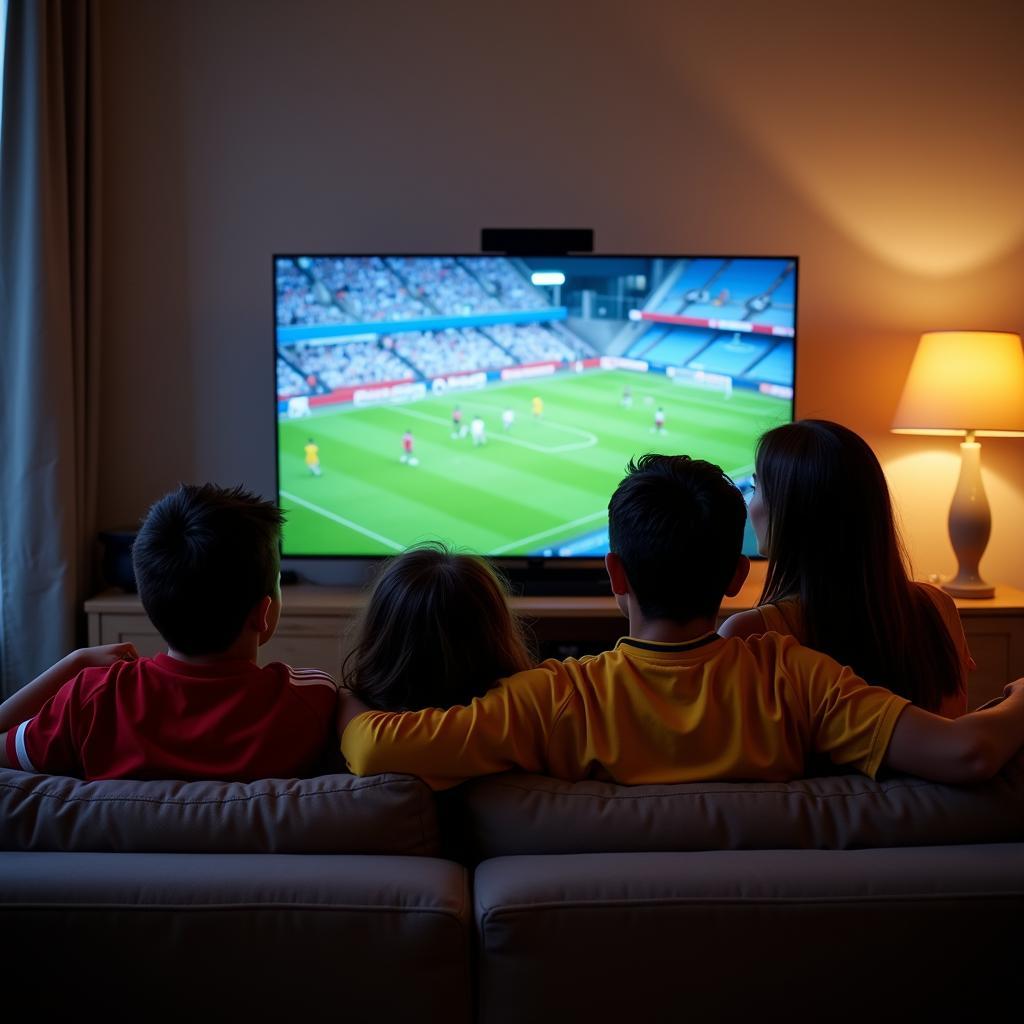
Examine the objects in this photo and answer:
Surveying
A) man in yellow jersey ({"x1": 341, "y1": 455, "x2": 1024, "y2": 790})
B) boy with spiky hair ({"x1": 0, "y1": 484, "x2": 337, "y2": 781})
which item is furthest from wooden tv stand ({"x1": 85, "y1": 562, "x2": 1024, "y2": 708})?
man in yellow jersey ({"x1": 341, "y1": 455, "x2": 1024, "y2": 790})

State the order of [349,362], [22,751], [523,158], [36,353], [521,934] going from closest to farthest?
[521,934] < [22,751] < [36,353] < [349,362] < [523,158]

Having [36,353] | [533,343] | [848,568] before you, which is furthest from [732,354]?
[36,353]

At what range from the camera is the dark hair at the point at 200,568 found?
1.53 metres

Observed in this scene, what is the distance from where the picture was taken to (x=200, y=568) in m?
1.54

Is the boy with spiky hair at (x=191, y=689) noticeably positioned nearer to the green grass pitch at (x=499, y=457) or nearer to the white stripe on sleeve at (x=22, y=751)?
the white stripe on sleeve at (x=22, y=751)

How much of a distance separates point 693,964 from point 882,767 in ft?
1.17

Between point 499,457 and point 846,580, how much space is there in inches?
85.2

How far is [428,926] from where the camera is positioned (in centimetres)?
112

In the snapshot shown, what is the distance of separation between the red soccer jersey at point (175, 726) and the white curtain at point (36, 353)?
2146 millimetres

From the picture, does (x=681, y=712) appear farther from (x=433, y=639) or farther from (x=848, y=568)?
(x=848, y=568)

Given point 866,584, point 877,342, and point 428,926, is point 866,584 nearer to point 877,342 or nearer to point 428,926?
point 428,926

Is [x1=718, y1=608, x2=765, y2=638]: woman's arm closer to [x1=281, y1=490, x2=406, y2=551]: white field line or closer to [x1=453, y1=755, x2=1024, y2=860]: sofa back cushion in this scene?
[x1=453, y1=755, x2=1024, y2=860]: sofa back cushion

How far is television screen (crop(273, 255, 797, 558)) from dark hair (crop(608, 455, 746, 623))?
223 centimetres

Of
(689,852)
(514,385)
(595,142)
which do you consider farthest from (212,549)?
(595,142)
